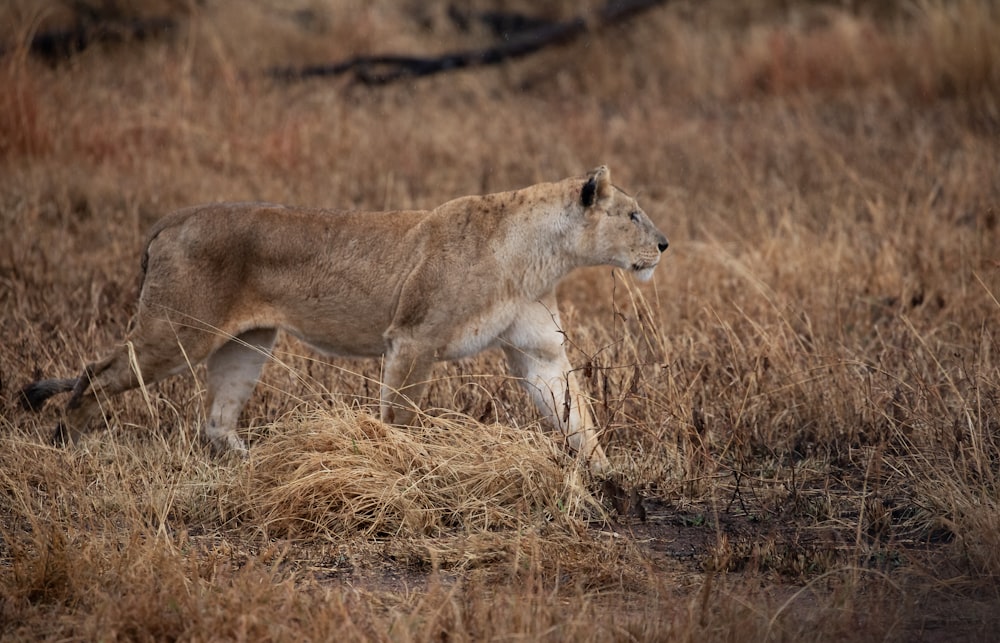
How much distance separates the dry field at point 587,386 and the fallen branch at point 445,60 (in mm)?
259

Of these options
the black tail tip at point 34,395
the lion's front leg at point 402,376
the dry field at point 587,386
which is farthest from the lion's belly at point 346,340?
the black tail tip at point 34,395

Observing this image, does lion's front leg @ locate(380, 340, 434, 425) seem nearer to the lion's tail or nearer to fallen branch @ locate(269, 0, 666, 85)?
the lion's tail

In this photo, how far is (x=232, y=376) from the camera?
6.38m

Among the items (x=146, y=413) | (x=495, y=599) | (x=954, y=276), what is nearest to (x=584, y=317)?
(x=954, y=276)

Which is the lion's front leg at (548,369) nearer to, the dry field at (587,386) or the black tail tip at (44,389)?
the dry field at (587,386)

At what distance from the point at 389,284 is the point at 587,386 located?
1191 millimetres

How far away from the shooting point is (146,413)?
6.38m

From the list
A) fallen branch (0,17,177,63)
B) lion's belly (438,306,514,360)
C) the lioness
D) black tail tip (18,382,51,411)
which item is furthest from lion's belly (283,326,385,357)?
fallen branch (0,17,177,63)

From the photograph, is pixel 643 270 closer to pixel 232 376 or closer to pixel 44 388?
pixel 232 376

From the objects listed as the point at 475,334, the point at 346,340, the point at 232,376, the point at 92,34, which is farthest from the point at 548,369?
the point at 92,34

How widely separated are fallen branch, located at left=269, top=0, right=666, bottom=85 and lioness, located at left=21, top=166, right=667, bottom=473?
7.94 meters

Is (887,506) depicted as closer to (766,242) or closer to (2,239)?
(766,242)

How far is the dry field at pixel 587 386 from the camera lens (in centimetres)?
434

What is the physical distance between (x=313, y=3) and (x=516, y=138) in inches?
222
